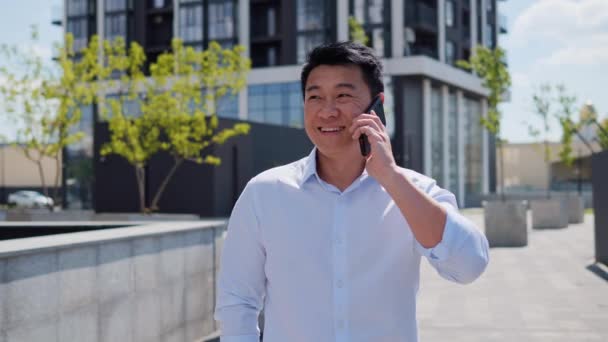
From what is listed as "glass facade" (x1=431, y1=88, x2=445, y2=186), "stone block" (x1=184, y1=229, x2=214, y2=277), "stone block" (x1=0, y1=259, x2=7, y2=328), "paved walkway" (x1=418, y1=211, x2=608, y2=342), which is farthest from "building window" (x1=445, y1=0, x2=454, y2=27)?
"stone block" (x1=0, y1=259, x2=7, y2=328)

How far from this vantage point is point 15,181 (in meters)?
68.3

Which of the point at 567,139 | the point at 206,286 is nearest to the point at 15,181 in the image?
the point at 567,139

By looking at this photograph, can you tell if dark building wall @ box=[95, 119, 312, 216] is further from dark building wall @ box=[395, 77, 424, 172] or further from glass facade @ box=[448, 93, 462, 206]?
glass facade @ box=[448, 93, 462, 206]

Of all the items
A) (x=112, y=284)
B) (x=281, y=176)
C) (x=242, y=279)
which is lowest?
(x=112, y=284)

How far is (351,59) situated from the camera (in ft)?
7.51

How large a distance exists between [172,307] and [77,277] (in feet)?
5.66

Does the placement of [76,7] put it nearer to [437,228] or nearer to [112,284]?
[112,284]

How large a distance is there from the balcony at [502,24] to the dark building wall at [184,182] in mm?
37710

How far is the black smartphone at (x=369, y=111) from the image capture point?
7.14 feet

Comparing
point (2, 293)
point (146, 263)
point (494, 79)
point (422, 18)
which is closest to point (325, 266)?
point (2, 293)

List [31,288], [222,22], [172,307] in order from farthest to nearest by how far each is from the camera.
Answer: [222,22], [172,307], [31,288]

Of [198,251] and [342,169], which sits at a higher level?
[342,169]

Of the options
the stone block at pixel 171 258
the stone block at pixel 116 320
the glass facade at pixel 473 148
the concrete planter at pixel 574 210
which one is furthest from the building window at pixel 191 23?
the stone block at pixel 116 320

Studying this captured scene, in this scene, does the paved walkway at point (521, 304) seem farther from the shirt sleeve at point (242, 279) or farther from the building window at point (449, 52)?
the building window at point (449, 52)
